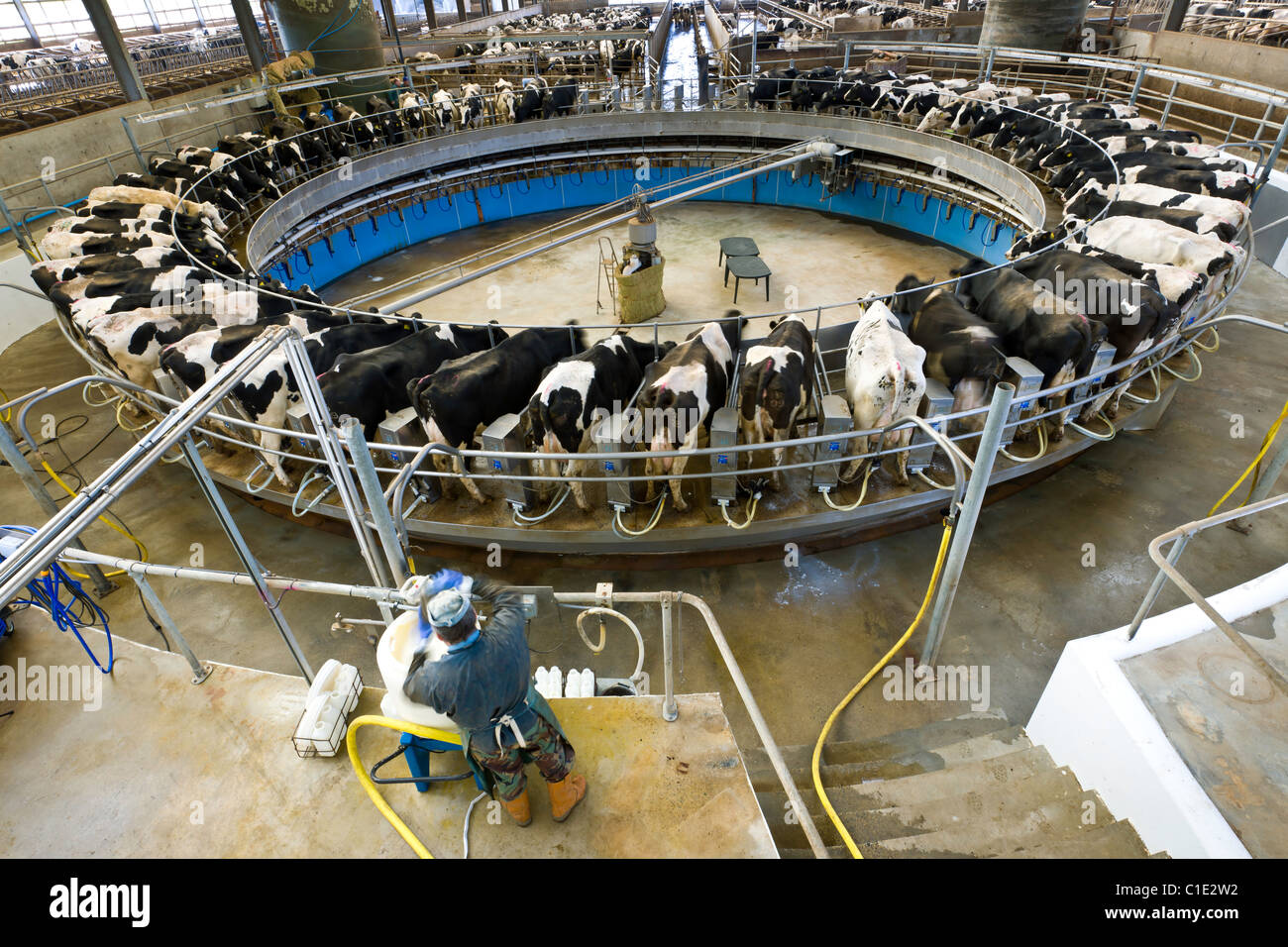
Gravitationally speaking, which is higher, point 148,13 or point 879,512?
point 148,13

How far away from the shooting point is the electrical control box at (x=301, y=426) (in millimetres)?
5262

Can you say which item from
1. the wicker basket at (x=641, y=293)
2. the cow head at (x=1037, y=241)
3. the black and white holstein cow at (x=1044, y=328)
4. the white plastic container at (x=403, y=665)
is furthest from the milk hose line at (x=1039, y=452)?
the wicker basket at (x=641, y=293)

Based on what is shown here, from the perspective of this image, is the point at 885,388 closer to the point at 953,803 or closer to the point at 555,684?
the point at 953,803

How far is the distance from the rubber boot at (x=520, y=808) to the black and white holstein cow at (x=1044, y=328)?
5319 millimetres

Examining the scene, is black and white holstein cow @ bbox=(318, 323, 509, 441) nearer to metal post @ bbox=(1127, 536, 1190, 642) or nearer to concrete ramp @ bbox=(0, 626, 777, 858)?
concrete ramp @ bbox=(0, 626, 777, 858)

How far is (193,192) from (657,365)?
33.1 feet

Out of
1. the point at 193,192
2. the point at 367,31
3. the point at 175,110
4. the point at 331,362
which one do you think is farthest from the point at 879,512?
the point at 367,31

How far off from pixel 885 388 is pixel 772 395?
0.88m

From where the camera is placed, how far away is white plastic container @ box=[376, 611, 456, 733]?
7.91 ft

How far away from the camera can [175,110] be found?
988 cm

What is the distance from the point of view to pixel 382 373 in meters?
5.96

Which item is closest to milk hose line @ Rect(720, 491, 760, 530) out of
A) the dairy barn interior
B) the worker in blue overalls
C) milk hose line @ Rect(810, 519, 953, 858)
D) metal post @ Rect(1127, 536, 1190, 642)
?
the dairy barn interior

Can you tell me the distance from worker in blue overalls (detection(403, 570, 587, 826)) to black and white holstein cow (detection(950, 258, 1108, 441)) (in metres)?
5.13
